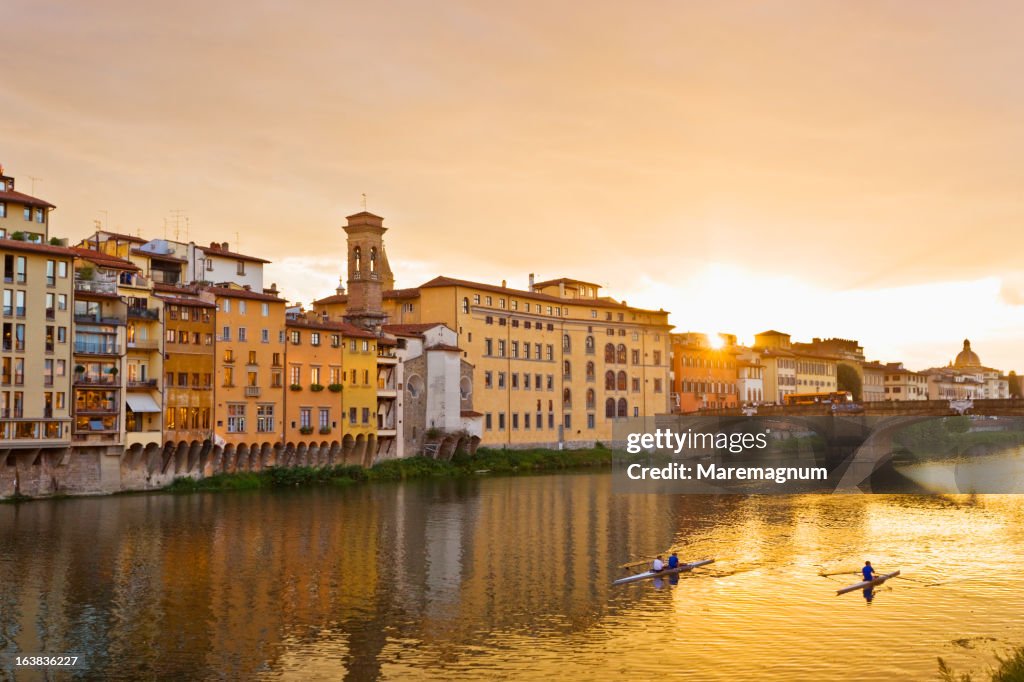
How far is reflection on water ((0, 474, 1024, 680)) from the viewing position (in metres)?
31.0

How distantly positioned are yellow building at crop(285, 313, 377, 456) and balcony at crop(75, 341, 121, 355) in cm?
1663

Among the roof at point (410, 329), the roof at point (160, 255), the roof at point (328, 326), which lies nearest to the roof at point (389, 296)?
the roof at point (410, 329)

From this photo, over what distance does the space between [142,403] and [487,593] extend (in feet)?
134

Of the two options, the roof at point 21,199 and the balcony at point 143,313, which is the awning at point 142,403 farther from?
the roof at point 21,199

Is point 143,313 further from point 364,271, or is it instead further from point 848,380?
point 848,380

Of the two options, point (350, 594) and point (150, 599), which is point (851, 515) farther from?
point (150, 599)

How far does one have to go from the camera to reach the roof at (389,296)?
113 m

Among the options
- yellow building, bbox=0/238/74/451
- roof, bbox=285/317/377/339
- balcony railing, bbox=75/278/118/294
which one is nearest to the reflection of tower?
roof, bbox=285/317/377/339

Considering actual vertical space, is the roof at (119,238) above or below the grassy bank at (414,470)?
above

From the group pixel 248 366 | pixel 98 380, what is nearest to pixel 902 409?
pixel 248 366

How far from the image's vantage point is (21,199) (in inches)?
2753

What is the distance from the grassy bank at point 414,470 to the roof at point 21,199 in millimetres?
21460

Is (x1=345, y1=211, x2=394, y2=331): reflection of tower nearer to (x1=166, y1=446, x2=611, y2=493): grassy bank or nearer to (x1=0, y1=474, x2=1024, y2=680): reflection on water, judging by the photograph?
(x1=166, y1=446, x2=611, y2=493): grassy bank

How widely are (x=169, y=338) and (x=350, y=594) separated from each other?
4139cm
